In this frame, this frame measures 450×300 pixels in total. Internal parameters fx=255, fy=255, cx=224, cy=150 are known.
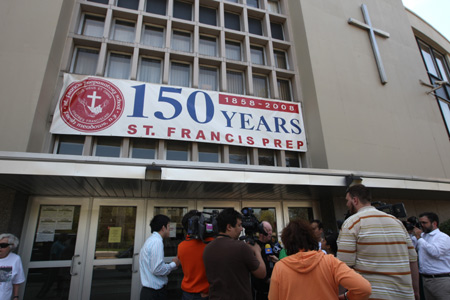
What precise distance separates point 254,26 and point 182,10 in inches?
111

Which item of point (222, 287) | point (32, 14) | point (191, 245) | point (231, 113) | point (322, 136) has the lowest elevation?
point (222, 287)

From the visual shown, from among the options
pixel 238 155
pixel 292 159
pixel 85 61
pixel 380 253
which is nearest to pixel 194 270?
pixel 380 253

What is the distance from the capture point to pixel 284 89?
9.57 metres

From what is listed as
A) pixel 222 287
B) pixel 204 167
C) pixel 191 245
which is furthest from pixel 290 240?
pixel 204 167

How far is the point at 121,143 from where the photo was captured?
6887 mm

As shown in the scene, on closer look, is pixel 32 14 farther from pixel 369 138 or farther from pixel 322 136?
pixel 369 138

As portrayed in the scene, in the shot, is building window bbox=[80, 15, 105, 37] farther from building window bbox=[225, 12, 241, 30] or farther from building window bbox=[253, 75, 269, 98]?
building window bbox=[253, 75, 269, 98]

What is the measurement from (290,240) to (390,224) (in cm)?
110

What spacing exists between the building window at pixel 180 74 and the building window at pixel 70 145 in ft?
10.8

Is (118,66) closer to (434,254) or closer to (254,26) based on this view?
(254,26)

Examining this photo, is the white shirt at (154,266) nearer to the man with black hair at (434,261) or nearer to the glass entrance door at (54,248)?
the glass entrance door at (54,248)

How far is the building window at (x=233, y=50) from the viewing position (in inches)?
371

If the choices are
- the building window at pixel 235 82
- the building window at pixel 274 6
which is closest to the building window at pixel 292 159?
the building window at pixel 235 82

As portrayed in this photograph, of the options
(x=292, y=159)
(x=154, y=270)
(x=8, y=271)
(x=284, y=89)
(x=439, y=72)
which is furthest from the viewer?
(x=439, y=72)
